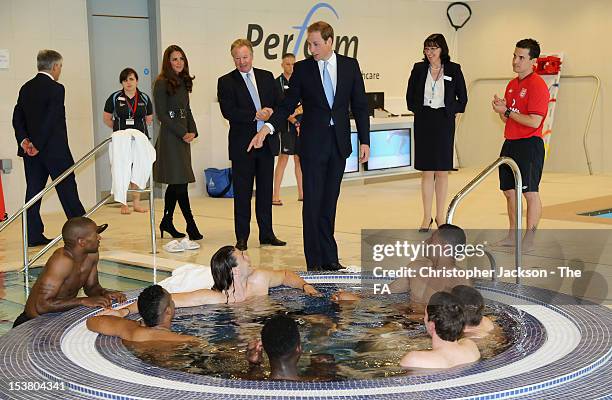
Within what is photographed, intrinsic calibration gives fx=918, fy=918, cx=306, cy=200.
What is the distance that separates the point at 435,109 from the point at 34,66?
16.6 ft

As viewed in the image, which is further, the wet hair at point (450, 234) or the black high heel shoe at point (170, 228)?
the black high heel shoe at point (170, 228)

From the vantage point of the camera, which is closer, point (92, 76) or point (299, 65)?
point (299, 65)

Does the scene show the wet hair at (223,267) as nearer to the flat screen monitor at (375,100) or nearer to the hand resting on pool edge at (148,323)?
the hand resting on pool edge at (148,323)

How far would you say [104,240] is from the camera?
906 cm

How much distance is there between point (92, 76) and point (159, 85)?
3.28 meters

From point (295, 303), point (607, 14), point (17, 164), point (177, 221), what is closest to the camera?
point (295, 303)

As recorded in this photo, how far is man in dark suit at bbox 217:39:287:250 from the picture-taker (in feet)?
27.2

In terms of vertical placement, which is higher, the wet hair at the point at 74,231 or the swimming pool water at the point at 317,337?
the wet hair at the point at 74,231

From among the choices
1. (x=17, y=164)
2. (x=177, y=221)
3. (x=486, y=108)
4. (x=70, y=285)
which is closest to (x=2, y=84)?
(x=17, y=164)

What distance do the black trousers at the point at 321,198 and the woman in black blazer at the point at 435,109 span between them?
1.94m

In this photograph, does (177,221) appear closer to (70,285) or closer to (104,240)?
(104,240)

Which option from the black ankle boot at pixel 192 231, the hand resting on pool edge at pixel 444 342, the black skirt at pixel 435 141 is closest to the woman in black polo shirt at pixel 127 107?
the black ankle boot at pixel 192 231

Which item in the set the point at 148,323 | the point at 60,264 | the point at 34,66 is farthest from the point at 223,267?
the point at 34,66

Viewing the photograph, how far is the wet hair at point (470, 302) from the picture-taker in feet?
14.9
